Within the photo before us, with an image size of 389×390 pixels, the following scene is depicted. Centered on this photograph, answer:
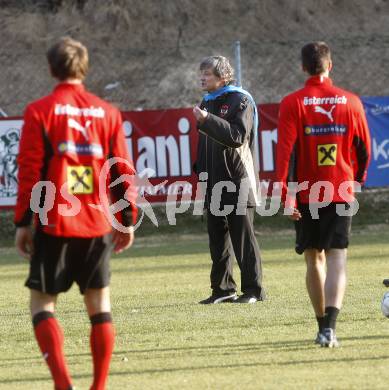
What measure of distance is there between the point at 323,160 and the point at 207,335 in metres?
1.58

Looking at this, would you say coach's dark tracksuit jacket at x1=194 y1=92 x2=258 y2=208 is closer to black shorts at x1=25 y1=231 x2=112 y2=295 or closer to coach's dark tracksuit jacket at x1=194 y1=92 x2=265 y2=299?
coach's dark tracksuit jacket at x1=194 y1=92 x2=265 y2=299

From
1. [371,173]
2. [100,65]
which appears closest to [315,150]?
[371,173]

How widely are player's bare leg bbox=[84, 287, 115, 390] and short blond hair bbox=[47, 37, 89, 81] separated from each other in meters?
1.10

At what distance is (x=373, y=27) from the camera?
27906mm

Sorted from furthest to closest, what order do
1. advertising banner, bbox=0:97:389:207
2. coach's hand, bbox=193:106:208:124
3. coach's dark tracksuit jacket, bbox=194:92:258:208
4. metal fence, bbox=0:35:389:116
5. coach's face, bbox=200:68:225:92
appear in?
metal fence, bbox=0:35:389:116, advertising banner, bbox=0:97:389:207, coach's face, bbox=200:68:225:92, coach's dark tracksuit jacket, bbox=194:92:258:208, coach's hand, bbox=193:106:208:124

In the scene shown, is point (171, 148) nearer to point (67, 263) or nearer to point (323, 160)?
point (323, 160)

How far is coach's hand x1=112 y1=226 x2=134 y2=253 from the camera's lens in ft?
21.1

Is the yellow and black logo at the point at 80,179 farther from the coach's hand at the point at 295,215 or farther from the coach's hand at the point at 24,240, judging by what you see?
the coach's hand at the point at 295,215

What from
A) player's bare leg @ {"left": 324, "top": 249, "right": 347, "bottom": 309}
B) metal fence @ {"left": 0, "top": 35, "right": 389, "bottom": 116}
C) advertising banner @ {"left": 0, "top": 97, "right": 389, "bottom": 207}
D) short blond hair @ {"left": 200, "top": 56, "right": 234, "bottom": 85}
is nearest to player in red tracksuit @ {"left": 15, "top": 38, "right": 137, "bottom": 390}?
player's bare leg @ {"left": 324, "top": 249, "right": 347, "bottom": 309}

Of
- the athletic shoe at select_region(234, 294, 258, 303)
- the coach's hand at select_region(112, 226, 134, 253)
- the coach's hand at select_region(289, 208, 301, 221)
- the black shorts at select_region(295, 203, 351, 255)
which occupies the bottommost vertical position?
the athletic shoe at select_region(234, 294, 258, 303)

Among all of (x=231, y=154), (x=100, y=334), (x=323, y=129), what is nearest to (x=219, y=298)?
(x=231, y=154)

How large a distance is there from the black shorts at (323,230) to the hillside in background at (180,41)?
52.6 ft

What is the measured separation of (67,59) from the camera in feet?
20.1

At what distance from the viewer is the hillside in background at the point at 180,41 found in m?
24.8
